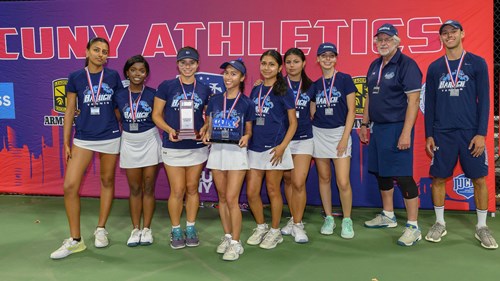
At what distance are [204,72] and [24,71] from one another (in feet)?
7.38

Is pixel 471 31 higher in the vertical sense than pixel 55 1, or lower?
lower

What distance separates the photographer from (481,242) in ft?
12.5

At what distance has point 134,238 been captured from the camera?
384cm

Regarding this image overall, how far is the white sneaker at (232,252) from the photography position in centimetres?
347

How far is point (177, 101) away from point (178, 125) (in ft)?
0.63

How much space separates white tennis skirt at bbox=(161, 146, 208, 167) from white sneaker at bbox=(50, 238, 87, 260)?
994 mm

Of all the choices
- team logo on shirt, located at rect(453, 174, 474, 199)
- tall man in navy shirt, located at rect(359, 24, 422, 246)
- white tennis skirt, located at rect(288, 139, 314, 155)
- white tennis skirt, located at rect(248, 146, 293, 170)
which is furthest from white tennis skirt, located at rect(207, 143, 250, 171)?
team logo on shirt, located at rect(453, 174, 474, 199)

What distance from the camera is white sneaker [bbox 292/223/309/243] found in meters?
3.87

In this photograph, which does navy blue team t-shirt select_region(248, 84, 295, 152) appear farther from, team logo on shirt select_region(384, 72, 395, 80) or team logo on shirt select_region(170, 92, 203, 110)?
team logo on shirt select_region(384, 72, 395, 80)

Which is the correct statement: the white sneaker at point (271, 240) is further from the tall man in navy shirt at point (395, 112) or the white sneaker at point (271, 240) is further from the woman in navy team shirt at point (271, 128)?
the tall man in navy shirt at point (395, 112)

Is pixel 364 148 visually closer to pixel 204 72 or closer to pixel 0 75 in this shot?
pixel 204 72

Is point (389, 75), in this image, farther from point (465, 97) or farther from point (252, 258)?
point (252, 258)

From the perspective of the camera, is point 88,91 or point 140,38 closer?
point 88,91

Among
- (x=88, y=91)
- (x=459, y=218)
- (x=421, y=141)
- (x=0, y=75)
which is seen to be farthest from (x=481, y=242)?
(x=0, y=75)
